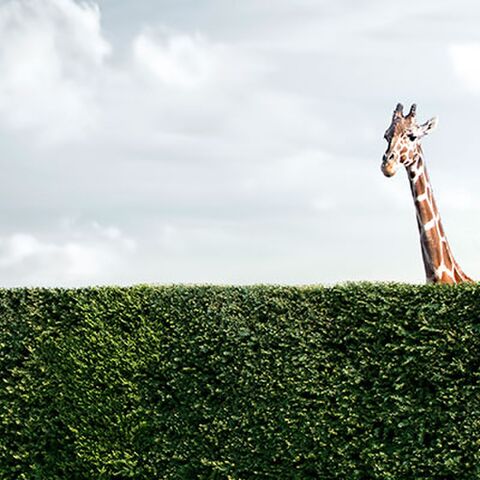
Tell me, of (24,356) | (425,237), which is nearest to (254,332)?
(24,356)

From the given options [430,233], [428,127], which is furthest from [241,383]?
[428,127]

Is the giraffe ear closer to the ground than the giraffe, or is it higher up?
higher up

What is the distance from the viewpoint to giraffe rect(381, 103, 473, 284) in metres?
12.1

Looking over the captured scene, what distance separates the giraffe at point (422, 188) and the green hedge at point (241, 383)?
374 cm

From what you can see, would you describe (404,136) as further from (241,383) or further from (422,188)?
(241,383)

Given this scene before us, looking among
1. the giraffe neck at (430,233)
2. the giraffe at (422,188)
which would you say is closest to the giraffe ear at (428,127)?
the giraffe at (422,188)

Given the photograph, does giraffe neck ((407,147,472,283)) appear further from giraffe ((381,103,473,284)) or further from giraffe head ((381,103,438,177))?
giraffe head ((381,103,438,177))

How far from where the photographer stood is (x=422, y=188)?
41.3ft

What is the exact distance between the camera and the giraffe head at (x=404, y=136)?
39.8 ft

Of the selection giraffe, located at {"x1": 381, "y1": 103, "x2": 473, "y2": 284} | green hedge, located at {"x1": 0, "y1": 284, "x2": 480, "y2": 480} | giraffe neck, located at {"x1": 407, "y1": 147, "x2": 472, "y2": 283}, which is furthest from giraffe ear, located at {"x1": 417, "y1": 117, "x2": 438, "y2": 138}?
green hedge, located at {"x1": 0, "y1": 284, "x2": 480, "y2": 480}

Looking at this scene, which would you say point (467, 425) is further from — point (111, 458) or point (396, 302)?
point (111, 458)

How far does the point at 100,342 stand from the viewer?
9602mm

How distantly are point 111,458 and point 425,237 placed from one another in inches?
207

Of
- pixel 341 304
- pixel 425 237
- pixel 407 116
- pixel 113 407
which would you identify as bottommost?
pixel 113 407
